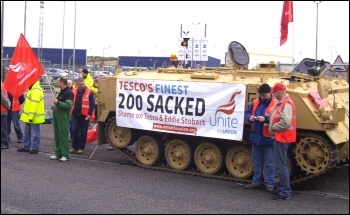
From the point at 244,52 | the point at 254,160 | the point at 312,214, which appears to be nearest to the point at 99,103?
the point at 244,52

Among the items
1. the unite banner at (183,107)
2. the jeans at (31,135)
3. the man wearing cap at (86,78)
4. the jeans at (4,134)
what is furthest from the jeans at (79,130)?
the man wearing cap at (86,78)

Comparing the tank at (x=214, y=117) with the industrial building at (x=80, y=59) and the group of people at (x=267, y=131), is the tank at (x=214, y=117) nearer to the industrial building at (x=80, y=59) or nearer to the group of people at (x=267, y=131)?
the group of people at (x=267, y=131)

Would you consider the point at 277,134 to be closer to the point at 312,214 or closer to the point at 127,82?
the point at 312,214

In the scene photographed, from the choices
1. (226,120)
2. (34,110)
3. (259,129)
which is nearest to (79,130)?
(34,110)

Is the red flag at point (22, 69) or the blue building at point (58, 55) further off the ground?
the blue building at point (58, 55)

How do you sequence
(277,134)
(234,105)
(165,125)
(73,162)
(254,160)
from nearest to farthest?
1. (277,134)
2. (254,160)
3. (234,105)
4. (165,125)
5. (73,162)

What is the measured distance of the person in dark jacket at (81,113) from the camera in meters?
12.9

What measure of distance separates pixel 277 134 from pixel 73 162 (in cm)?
487

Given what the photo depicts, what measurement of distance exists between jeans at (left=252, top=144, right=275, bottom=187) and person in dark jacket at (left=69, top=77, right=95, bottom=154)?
483cm

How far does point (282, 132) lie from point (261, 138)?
0.78 m

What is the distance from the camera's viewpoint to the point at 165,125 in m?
10.9

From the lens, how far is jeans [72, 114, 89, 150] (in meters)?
13.1

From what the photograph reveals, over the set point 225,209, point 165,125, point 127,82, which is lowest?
point 225,209

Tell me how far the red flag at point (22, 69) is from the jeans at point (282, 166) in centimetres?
544
